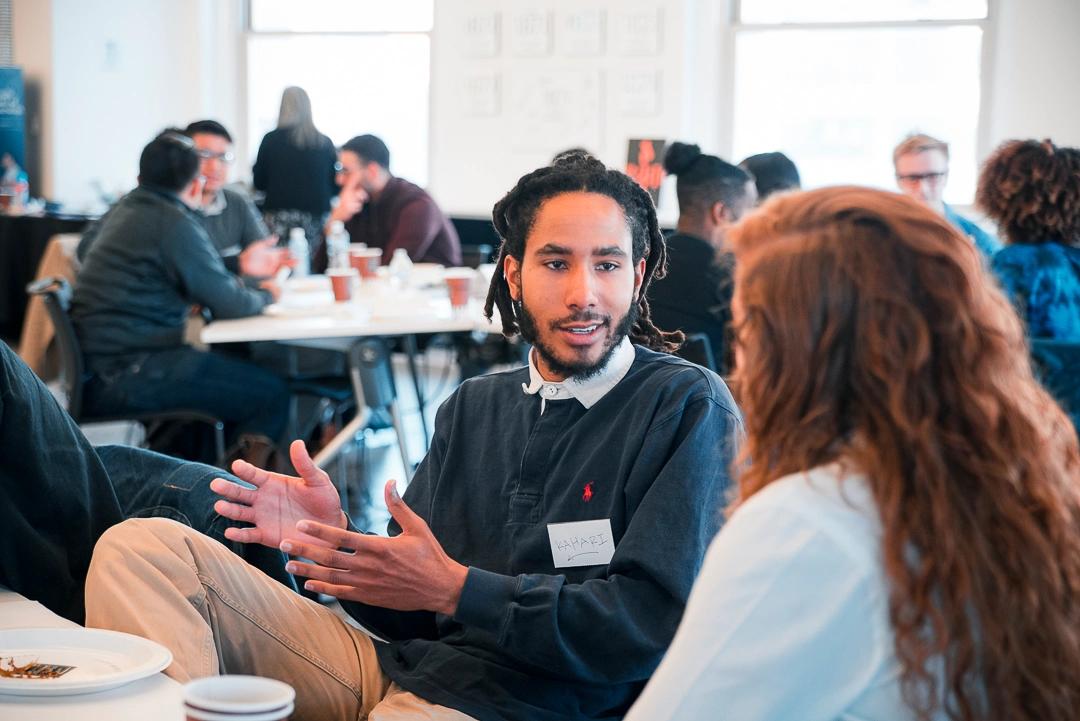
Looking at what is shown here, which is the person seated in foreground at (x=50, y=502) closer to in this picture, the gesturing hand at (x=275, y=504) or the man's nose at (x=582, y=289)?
the gesturing hand at (x=275, y=504)

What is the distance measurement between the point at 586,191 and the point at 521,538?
0.58 metres

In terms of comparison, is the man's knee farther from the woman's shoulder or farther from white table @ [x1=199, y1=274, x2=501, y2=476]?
white table @ [x1=199, y1=274, x2=501, y2=476]

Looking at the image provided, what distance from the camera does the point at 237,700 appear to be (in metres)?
1.11

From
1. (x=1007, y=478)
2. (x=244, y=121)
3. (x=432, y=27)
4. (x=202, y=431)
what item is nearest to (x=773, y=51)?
(x=432, y=27)

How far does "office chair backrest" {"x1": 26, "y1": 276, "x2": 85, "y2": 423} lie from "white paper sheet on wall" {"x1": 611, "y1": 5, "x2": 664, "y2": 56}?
4.31 m

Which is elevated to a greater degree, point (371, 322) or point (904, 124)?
point (904, 124)

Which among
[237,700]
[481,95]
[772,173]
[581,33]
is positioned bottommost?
[237,700]

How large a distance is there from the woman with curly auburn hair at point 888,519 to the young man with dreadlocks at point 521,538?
557 millimetres

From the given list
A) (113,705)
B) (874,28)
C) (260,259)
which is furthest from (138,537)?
(874,28)

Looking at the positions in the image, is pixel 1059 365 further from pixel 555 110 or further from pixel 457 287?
pixel 555 110

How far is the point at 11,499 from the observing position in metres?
1.88

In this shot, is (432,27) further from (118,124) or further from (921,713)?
(921,713)

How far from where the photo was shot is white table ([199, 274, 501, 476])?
14.0ft

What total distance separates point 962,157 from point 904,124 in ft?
1.31
